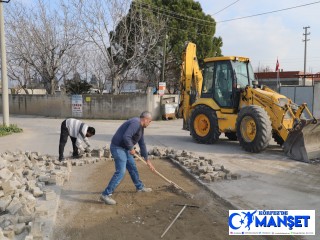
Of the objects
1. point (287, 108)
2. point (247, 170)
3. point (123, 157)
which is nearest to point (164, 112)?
point (287, 108)

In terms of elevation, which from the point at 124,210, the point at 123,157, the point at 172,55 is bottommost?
the point at 124,210

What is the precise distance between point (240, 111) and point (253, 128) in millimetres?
716

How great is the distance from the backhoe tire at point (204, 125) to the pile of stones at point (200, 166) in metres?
2.59

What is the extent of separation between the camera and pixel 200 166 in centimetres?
865

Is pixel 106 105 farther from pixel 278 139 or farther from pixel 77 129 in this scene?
pixel 77 129

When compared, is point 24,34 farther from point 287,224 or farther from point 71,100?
point 287,224

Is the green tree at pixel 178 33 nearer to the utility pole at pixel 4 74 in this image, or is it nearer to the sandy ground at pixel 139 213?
the utility pole at pixel 4 74

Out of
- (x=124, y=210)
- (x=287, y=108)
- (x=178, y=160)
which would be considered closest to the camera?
(x=124, y=210)

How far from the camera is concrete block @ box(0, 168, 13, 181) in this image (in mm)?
6820

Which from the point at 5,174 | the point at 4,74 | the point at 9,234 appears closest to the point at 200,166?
the point at 5,174

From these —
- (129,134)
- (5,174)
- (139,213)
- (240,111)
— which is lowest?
(139,213)

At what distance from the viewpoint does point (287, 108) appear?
10625 mm

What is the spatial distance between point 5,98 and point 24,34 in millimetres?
11471

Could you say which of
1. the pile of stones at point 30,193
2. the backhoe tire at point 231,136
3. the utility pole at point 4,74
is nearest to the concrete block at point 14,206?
the pile of stones at point 30,193
